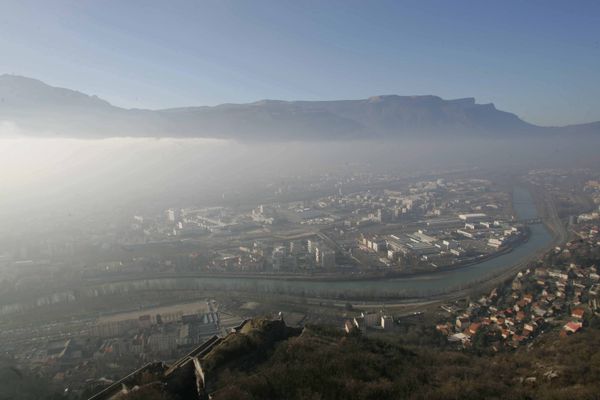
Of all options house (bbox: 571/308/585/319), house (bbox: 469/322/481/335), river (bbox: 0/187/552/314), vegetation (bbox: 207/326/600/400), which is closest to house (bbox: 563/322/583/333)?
house (bbox: 571/308/585/319)

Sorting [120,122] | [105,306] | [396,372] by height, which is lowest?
[105,306]

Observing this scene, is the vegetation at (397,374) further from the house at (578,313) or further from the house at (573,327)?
the house at (578,313)

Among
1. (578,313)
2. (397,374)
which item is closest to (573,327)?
(578,313)

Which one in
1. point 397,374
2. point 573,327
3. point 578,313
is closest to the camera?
point 397,374

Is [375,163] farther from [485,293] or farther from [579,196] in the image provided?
[485,293]

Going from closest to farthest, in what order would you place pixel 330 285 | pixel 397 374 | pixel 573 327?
pixel 397 374, pixel 573 327, pixel 330 285

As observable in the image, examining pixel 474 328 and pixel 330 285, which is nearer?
pixel 474 328

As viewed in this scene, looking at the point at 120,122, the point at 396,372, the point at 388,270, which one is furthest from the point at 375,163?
the point at 396,372

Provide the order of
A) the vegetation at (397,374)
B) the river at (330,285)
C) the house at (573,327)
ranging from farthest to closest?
the river at (330,285) < the house at (573,327) < the vegetation at (397,374)

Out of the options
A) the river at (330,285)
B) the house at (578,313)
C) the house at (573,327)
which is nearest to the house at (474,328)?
the house at (573,327)

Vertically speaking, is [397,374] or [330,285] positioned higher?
[397,374]

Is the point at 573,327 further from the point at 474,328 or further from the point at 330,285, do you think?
the point at 330,285
